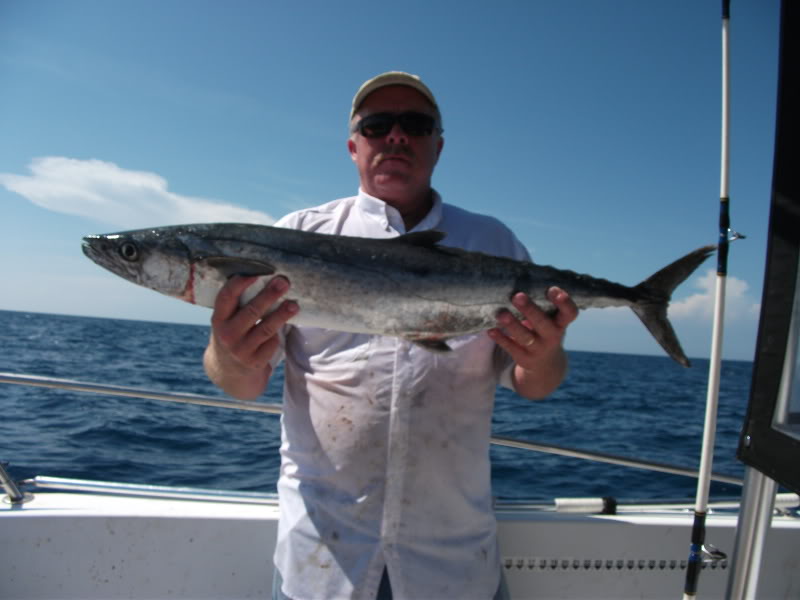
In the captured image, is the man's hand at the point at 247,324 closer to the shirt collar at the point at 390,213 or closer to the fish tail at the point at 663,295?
the shirt collar at the point at 390,213

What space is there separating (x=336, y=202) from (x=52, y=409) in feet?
34.4

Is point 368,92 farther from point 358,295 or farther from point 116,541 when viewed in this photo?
point 116,541

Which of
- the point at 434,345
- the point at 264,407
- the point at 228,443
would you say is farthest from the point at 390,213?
the point at 228,443

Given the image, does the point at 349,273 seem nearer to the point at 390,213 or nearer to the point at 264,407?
the point at 390,213

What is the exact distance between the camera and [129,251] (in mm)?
2693

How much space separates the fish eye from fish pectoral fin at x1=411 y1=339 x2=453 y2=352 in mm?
1516

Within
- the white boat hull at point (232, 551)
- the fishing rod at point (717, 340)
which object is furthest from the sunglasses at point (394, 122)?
the white boat hull at point (232, 551)

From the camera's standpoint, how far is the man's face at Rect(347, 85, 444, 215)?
2.82 meters

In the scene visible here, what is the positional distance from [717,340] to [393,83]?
233cm

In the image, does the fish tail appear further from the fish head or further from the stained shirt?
the fish head

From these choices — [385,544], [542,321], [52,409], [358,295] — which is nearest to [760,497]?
[542,321]

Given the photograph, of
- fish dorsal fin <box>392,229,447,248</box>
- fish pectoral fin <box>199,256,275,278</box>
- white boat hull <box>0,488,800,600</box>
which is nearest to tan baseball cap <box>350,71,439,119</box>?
fish dorsal fin <box>392,229,447,248</box>

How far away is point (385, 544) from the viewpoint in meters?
2.28

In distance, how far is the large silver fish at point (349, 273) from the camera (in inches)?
99.5
